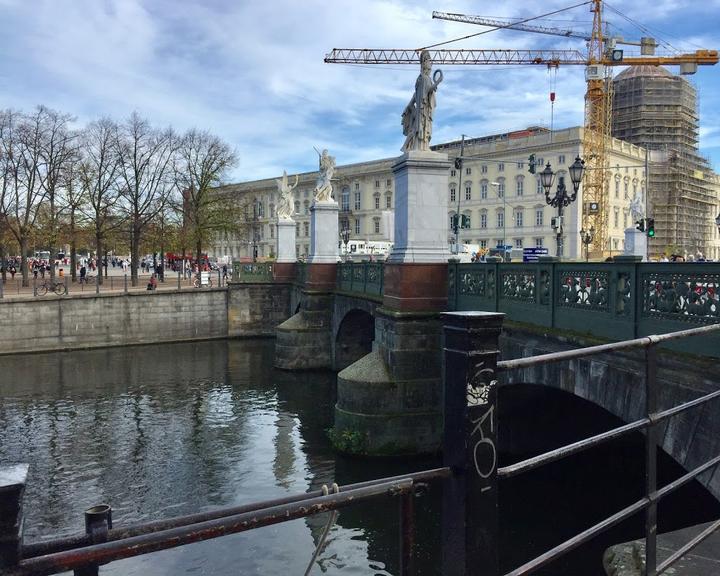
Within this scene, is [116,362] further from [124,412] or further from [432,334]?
[432,334]

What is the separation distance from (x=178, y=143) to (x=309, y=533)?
4321 centimetres

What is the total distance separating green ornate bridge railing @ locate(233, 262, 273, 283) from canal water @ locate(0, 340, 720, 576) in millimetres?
13504

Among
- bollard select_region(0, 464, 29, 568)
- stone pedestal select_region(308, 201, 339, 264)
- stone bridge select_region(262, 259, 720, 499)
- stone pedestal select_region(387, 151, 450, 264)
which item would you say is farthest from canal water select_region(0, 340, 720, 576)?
bollard select_region(0, 464, 29, 568)

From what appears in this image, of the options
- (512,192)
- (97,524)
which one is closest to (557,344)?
(97,524)

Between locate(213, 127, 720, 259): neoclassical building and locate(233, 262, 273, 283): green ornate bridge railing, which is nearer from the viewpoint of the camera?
locate(233, 262, 273, 283): green ornate bridge railing

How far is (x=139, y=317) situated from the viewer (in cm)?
3528

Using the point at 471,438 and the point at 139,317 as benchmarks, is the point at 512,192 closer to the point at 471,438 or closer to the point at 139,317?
the point at 139,317

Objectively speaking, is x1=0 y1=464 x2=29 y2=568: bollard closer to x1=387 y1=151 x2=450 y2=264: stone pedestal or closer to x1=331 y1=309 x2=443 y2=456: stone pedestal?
x1=331 y1=309 x2=443 y2=456: stone pedestal

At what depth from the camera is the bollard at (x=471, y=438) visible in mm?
2471

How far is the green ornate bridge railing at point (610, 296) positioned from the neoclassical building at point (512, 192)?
41.3 meters

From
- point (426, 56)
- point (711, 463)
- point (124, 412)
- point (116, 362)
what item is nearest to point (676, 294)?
point (711, 463)

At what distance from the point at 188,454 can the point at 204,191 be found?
35357 millimetres

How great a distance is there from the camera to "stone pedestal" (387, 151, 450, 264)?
→ 14.8 metres

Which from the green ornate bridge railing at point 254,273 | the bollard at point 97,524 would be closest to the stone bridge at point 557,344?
the bollard at point 97,524
